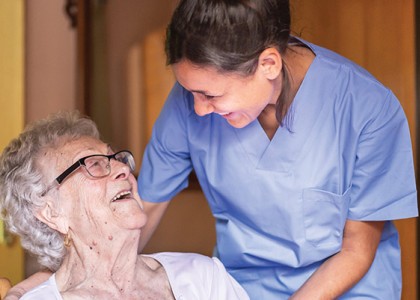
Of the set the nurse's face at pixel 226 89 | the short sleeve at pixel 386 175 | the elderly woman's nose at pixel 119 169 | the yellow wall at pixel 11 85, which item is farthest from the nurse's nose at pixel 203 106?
the yellow wall at pixel 11 85

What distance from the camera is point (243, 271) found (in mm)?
1840

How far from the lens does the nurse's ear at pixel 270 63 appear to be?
4.97ft

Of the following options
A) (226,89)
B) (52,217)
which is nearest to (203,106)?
(226,89)

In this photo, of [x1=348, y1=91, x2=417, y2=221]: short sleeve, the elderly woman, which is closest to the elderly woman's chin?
the elderly woman

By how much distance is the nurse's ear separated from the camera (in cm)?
151

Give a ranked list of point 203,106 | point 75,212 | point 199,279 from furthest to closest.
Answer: point 199,279, point 75,212, point 203,106

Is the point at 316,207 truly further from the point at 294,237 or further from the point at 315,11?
the point at 315,11

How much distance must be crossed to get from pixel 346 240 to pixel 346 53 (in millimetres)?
1570

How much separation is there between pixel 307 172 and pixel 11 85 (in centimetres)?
179

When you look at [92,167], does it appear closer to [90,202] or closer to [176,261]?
[90,202]

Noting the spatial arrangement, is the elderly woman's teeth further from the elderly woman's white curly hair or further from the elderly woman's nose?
the elderly woman's white curly hair

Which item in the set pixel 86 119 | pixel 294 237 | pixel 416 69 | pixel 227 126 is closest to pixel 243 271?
pixel 294 237

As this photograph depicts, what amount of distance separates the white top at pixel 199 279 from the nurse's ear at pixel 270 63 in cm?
54

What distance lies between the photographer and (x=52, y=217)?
1.66 metres
